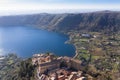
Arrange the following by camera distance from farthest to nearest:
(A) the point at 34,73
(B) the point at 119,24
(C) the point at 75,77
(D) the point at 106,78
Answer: (B) the point at 119,24 < (A) the point at 34,73 < (D) the point at 106,78 < (C) the point at 75,77

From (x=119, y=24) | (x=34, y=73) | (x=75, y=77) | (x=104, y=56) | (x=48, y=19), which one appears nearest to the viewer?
(x=75, y=77)

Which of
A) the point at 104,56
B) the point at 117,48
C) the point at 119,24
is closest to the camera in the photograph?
the point at 104,56

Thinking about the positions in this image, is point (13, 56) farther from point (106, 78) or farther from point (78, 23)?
point (78, 23)

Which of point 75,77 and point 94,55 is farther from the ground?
point 75,77

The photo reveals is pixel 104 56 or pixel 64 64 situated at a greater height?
pixel 64 64

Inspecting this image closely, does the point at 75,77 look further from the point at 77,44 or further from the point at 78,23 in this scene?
the point at 78,23

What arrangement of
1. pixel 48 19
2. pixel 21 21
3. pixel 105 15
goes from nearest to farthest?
pixel 105 15
pixel 48 19
pixel 21 21

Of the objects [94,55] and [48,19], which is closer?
[94,55]

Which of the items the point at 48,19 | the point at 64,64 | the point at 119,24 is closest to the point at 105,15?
the point at 119,24

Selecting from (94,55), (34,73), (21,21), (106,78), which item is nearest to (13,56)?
(94,55)
